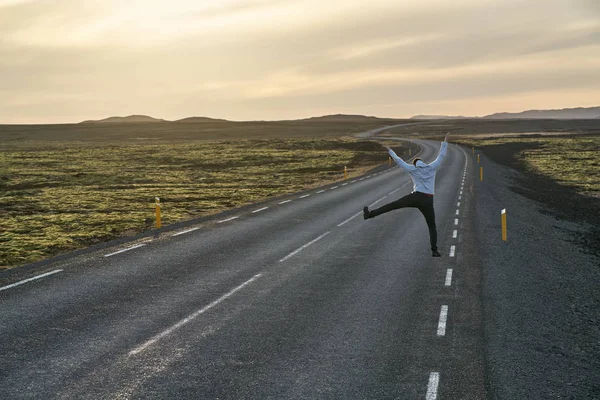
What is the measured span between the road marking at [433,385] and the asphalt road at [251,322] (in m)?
0.02

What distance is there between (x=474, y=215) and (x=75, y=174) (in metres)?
38.2

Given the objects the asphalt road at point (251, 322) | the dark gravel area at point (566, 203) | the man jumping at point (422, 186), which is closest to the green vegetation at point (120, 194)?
the asphalt road at point (251, 322)

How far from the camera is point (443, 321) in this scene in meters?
9.05

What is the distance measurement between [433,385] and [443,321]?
8.04ft

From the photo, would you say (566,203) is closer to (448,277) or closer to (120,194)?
(448,277)

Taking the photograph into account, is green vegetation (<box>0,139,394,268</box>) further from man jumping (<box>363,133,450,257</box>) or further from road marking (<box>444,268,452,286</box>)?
road marking (<box>444,268,452,286</box>)

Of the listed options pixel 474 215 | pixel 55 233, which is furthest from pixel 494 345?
pixel 55 233

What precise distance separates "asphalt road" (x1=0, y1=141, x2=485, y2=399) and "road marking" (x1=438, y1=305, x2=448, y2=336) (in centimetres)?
5

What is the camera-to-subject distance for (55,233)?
63.1 feet

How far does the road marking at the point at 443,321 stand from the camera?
28.1 feet

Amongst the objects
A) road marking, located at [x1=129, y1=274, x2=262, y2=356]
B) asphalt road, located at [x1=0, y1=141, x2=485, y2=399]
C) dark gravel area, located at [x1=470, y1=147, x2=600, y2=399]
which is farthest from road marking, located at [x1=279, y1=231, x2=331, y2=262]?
dark gravel area, located at [x1=470, y1=147, x2=600, y2=399]

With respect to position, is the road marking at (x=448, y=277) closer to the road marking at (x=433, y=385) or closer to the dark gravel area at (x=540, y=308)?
the dark gravel area at (x=540, y=308)

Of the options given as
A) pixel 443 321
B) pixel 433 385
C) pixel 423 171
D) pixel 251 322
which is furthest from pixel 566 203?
pixel 433 385

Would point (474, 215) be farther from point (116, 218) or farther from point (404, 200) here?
point (116, 218)
